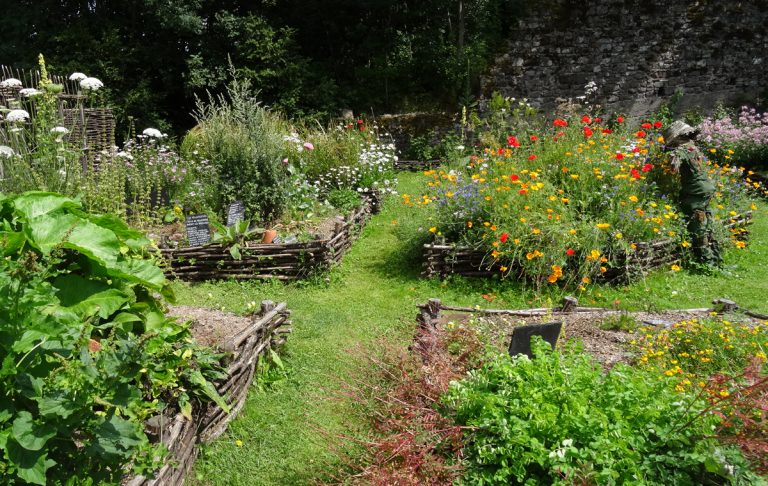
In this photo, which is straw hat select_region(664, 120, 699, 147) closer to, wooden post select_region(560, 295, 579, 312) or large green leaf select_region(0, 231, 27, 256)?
wooden post select_region(560, 295, 579, 312)

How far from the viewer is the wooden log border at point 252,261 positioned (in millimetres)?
6793

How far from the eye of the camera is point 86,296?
2.95 meters

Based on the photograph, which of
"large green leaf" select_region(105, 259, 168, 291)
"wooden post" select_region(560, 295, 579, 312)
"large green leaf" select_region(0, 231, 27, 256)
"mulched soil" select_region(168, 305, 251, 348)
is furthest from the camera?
"wooden post" select_region(560, 295, 579, 312)

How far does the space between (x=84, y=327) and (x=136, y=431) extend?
529 mm

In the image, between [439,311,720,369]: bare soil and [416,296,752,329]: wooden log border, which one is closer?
[439,311,720,369]: bare soil

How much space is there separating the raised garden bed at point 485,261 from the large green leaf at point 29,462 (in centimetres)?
485

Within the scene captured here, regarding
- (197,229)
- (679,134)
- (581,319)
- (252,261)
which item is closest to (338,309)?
(252,261)

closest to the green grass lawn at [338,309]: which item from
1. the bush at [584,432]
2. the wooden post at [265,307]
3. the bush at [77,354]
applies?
the wooden post at [265,307]

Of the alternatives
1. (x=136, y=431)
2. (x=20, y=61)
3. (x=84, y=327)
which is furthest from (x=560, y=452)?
(x=20, y=61)

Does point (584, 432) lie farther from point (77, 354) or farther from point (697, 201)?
point (697, 201)

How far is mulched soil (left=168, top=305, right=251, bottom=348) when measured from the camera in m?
4.12

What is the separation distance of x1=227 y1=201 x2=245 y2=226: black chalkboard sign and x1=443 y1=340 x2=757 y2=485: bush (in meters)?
5.24

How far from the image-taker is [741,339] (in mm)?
4246

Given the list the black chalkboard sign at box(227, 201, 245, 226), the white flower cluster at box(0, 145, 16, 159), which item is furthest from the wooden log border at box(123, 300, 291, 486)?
the white flower cluster at box(0, 145, 16, 159)
